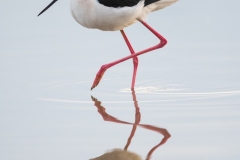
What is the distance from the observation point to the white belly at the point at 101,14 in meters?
7.06

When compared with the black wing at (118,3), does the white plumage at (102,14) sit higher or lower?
lower

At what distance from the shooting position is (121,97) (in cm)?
707

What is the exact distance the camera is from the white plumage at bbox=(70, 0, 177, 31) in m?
7.06

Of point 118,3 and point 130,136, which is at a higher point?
point 118,3

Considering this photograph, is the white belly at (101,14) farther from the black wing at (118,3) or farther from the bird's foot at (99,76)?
the bird's foot at (99,76)

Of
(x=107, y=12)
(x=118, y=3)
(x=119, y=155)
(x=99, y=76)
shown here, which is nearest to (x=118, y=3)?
(x=118, y=3)

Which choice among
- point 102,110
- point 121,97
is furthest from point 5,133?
point 121,97

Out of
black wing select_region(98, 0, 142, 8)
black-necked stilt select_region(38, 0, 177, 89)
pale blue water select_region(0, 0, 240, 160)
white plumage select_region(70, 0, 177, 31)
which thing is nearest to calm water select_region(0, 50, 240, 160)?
pale blue water select_region(0, 0, 240, 160)

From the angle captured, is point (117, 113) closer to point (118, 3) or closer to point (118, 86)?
point (118, 86)

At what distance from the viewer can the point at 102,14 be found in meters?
7.08

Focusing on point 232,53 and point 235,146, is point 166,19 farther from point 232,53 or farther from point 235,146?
point 235,146

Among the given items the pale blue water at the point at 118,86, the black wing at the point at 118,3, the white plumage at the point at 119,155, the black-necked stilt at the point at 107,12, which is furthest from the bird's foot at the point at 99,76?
the white plumage at the point at 119,155

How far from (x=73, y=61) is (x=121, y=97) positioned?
51.2 inches

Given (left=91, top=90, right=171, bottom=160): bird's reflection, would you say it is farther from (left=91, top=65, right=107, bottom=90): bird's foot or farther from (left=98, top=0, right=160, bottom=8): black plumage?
(left=98, top=0, right=160, bottom=8): black plumage
